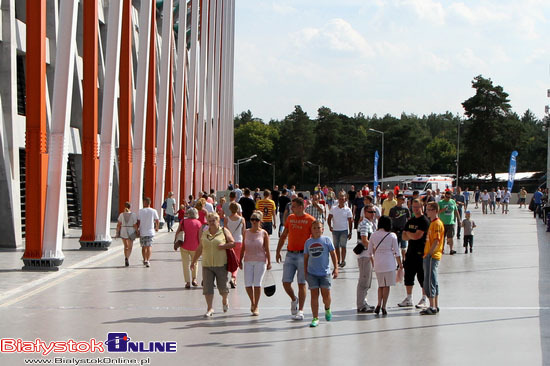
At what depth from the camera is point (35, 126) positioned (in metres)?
16.5

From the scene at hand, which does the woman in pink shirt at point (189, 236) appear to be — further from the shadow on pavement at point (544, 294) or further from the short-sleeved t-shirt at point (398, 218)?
the shadow on pavement at point (544, 294)

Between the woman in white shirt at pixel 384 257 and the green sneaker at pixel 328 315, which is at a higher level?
the woman in white shirt at pixel 384 257

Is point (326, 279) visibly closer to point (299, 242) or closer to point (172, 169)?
point (299, 242)

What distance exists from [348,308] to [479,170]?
299ft

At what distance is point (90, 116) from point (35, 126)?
14.7ft

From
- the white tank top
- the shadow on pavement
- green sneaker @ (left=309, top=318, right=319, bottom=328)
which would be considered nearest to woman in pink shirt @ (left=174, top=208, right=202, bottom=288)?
the white tank top

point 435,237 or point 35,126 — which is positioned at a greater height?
point 35,126

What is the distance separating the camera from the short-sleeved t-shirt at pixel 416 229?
1177cm

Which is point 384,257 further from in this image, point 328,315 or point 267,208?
point 267,208

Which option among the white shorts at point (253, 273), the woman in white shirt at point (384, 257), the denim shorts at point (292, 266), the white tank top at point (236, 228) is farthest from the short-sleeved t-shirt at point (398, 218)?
the white shorts at point (253, 273)

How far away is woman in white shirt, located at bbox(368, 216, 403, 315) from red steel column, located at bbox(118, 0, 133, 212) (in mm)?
15040

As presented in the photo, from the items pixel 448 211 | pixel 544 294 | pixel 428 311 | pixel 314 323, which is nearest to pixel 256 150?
pixel 448 211

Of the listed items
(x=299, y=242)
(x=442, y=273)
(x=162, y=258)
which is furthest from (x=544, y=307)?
(x=162, y=258)

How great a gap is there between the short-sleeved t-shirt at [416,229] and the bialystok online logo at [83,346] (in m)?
4.34
